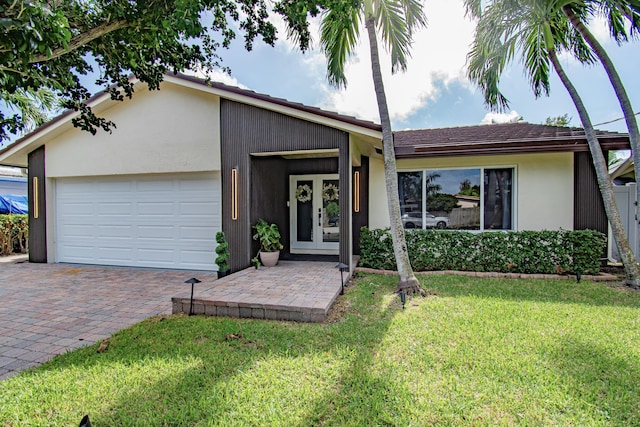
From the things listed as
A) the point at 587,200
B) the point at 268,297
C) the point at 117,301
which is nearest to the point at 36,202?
the point at 117,301

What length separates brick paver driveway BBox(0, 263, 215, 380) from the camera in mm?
4184

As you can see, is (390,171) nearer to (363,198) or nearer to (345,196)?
(345,196)

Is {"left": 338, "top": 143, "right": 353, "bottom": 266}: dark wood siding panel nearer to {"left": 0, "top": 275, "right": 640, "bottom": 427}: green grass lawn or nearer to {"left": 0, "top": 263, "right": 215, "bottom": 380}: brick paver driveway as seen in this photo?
{"left": 0, "top": 275, "right": 640, "bottom": 427}: green grass lawn

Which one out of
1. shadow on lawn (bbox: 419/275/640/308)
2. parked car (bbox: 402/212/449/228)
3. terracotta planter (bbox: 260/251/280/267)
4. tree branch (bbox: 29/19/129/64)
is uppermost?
tree branch (bbox: 29/19/129/64)

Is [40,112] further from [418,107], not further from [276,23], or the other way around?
[418,107]

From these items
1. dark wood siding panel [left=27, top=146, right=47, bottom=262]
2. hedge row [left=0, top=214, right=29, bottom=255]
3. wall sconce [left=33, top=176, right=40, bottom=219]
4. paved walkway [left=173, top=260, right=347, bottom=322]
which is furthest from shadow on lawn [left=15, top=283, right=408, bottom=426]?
hedge row [left=0, top=214, right=29, bottom=255]

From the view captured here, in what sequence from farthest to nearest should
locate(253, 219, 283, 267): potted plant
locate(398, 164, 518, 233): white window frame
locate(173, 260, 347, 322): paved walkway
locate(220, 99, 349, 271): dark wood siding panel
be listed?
locate(398, 164, 518, 233): white window frame → locate(253, 219, 283, 267): potted plant → locate(220, 99, 349, 271): dark wood siding panel → locate(173, 260, 347, 322): paved walkway

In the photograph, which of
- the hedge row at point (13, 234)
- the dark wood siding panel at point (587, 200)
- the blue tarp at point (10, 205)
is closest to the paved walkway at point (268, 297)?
the dark wood siding panel at point (587, 200)

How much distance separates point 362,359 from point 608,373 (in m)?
2.45

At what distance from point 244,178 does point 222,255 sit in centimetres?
191

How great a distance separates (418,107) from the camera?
21547 mm

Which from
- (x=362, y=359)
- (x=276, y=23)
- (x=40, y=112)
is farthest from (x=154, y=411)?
(x=40, y=112)

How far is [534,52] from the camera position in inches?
329

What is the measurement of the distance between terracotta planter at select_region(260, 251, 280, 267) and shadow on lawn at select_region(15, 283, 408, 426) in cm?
316
